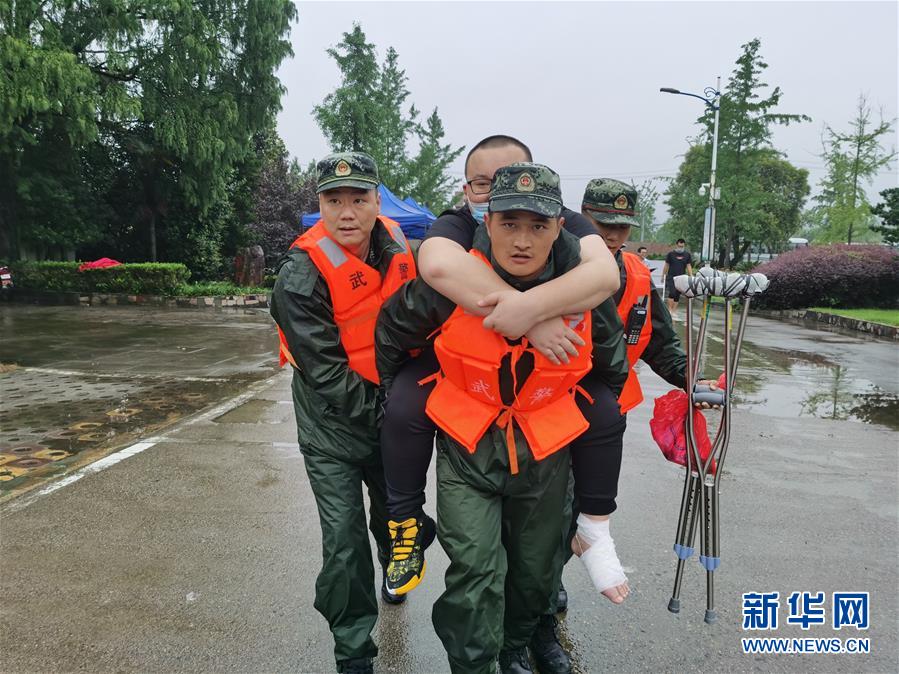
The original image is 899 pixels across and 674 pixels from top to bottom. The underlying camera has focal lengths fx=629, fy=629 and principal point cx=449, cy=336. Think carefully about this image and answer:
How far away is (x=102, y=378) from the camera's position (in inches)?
301

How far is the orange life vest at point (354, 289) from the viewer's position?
2459 mm

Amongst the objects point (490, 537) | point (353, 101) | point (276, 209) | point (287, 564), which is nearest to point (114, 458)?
point (287, 564)

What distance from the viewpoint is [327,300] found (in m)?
2.48

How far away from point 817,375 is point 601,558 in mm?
8110

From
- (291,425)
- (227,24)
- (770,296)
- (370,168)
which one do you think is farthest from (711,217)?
(370,168)

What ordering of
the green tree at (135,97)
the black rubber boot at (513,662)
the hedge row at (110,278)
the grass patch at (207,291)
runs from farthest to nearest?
the grass patch at (207,291)
the hedge row at (110,278)
the green tree at (135,97)
the black rubber boot at (513,662)

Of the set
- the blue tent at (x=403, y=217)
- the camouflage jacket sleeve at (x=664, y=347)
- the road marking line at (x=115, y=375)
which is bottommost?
the road marking line at (x=115, y=375)

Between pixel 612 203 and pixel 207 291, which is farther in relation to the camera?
pixel 207 291

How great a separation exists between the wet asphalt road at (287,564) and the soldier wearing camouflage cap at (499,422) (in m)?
0.70

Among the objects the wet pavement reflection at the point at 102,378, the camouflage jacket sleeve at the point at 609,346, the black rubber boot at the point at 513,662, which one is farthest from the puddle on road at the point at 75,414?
the camouflage jacket sleeve at the point at 609,346

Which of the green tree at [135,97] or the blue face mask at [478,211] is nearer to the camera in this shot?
the blue face mask at [478,211]

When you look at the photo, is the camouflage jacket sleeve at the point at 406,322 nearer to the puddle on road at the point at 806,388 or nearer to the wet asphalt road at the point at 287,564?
the wet asphalt road at the point at 287,564

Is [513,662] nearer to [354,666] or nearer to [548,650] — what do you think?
[548,650]

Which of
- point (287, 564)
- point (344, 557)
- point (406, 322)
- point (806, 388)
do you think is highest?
point (406, 322)
